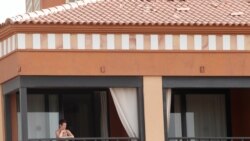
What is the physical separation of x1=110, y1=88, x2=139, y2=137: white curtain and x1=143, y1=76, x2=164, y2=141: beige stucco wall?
292mm

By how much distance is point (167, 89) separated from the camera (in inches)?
1150

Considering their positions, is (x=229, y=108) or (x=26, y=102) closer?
(x=26, y=102)

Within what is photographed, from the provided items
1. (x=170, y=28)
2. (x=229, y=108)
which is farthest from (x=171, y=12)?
(x=229, y=108)

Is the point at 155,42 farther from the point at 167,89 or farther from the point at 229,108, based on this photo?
the point at 229,108

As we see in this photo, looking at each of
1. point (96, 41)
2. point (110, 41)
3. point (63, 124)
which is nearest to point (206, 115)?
point (110, 41)

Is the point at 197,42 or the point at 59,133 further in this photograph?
the point at 197,42

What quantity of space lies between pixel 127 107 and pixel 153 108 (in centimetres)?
61

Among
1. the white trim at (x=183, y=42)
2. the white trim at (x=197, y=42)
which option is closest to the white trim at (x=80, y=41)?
the white trim at (x=183, y=42)

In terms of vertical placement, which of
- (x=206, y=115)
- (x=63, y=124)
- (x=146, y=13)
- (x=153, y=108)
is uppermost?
(x=146, y=13)

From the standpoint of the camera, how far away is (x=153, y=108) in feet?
94.9

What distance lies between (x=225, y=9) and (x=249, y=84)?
88.1 inches

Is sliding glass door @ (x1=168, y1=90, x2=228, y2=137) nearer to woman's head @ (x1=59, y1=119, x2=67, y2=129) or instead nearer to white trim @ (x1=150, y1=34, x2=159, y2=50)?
white trim @ (x1=150, y1=34, x2=159, y2=50)

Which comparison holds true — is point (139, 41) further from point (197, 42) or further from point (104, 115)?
point (104, 115)

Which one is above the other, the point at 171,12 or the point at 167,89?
the point at 171,12
